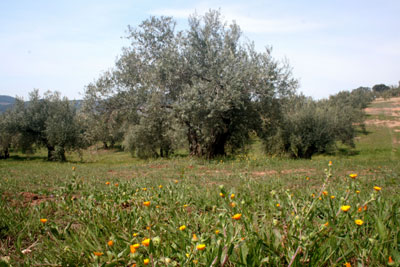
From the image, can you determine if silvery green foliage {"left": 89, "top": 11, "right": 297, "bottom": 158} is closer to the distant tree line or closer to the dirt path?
the distant tree line

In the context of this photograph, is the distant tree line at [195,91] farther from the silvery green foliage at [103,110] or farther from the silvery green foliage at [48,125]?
the silvery green foliage at [48,125]

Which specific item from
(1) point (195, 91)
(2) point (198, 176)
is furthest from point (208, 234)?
(1) point (195, 91)

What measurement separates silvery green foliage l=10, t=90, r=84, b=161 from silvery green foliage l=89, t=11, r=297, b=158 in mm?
13839

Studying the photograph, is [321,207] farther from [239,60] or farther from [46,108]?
[46,108]

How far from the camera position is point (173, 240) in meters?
2.03

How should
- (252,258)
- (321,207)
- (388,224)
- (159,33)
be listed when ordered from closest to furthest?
(252,258), (388,224), (321,207), (159,33)

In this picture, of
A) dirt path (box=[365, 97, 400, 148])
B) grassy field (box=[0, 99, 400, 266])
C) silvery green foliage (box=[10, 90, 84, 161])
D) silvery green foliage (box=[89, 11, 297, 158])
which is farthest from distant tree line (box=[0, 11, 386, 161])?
dirt path (box=[365, 97, 400, 148])

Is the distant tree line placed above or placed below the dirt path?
above

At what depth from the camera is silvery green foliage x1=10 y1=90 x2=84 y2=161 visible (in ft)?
83.5

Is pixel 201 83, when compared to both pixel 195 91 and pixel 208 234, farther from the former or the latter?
pixel 208 234

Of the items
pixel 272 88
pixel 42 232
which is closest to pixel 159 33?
pixel 272 88

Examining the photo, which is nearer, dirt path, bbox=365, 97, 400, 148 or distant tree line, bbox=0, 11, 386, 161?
distant tree line, bbox=0, 11, 386, 161

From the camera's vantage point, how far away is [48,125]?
1032 inches

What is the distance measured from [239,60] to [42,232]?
12336 millimetres
